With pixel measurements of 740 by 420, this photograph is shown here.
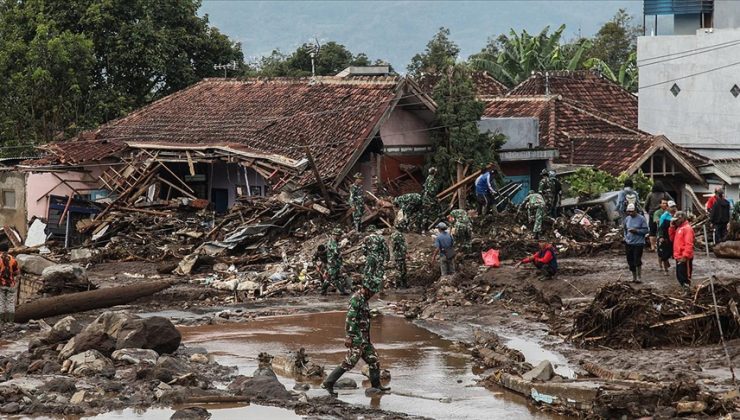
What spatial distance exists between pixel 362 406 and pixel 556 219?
1366 cm

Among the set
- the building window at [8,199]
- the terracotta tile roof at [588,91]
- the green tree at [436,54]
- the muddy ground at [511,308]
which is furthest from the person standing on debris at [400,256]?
the green tree at [436,54]

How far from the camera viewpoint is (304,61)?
6006 centimetres

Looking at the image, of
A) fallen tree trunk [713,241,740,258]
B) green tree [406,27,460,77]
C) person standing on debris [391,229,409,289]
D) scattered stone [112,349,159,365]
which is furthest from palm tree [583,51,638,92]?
scattered stone [112,349,159,365]

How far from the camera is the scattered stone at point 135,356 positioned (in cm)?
1755

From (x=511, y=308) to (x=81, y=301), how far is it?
7641 millimetres

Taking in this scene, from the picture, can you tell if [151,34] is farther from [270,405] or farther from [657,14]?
[270,405]

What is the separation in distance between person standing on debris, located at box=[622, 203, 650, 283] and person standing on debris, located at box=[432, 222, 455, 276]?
11.5ft

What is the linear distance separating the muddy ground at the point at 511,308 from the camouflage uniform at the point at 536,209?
1.24 meters

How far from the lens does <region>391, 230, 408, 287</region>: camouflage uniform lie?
24281 mm

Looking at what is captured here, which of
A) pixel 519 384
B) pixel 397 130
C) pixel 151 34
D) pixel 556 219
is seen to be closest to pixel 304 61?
pixel 151 34

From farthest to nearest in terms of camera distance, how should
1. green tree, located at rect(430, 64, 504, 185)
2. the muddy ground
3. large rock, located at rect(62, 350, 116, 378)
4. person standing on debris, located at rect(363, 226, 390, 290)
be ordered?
green tree, located at rect(430, 64, 504, 185)
person standing on debris, located at rect(363, 226, 390, 290)
large rock, located at rect(62, 350, 116, 378)
the muddy ground

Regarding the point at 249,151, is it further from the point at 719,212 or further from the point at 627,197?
the point at 719,212

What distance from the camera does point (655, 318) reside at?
1798cm

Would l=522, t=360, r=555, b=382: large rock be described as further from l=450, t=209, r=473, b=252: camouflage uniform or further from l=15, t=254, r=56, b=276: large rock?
l=15, t=254, r=56, b=276: large rock
